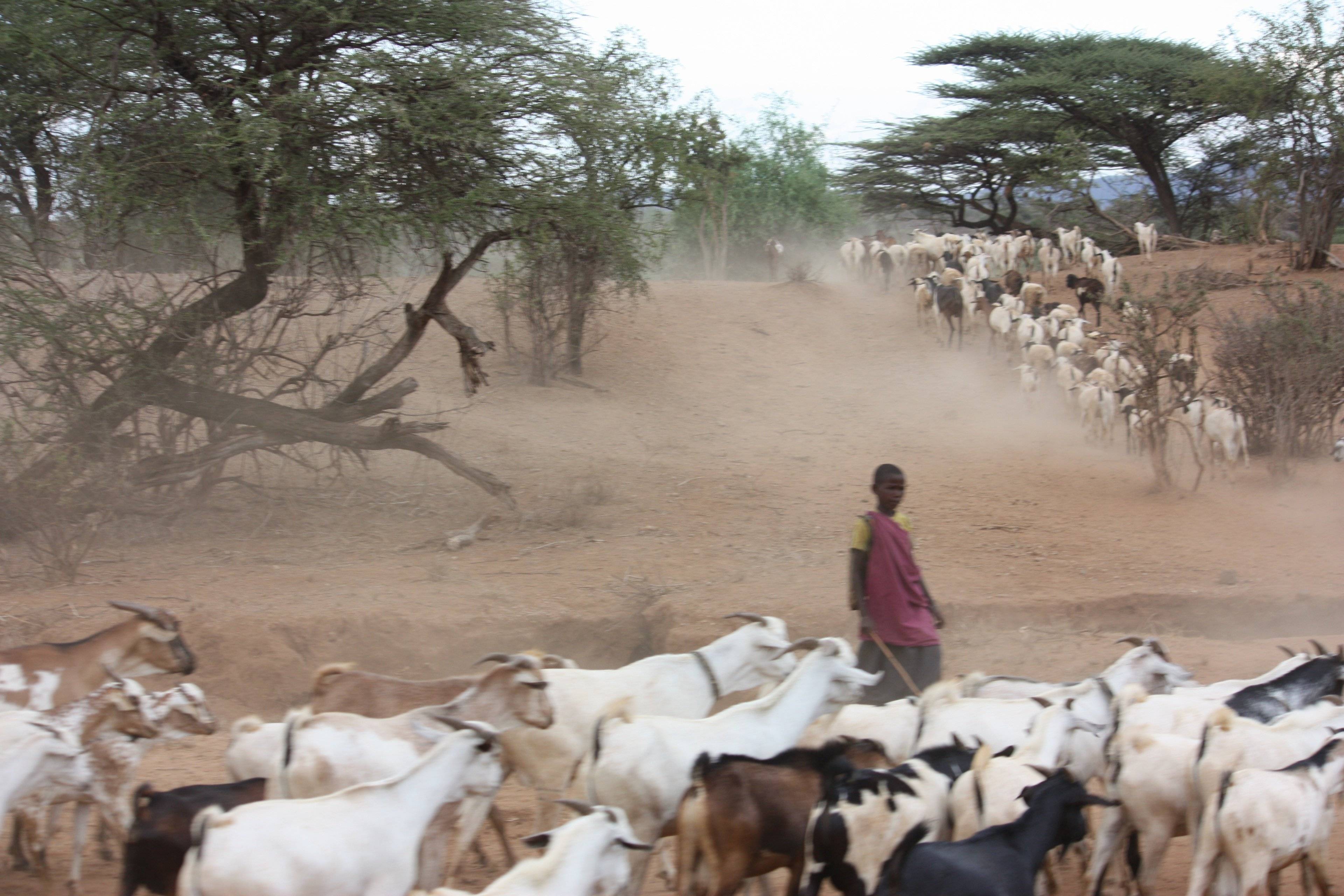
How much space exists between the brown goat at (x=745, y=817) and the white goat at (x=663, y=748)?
0.12 metres

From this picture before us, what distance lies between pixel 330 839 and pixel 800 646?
8.07 feet

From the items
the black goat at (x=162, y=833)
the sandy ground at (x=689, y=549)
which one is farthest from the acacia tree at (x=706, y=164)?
the black goat at (x=162, y=833)

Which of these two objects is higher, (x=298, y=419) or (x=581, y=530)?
(x=298, y=419)

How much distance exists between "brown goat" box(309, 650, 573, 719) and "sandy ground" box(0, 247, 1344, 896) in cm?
89

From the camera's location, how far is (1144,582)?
30.5 ft

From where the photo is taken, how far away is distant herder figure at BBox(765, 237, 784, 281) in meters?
25.0

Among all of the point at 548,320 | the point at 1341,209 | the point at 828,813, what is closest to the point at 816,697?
the point at 828,813

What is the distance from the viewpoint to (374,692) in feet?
16.7

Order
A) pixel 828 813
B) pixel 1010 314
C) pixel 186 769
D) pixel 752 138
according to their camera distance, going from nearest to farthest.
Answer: pixel 828 813 → pixel 186 769 → pixel 1010 314 → pixel 752 138

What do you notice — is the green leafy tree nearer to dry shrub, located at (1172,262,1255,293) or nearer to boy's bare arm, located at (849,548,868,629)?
dry shrub, located at (1172,262,1255,293)

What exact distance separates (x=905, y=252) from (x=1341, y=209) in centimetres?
784

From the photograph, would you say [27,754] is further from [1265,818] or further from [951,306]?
[951,306]

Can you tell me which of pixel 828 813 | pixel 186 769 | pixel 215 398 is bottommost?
pixel 186 769

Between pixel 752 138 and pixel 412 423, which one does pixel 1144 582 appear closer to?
pixel 412 423
